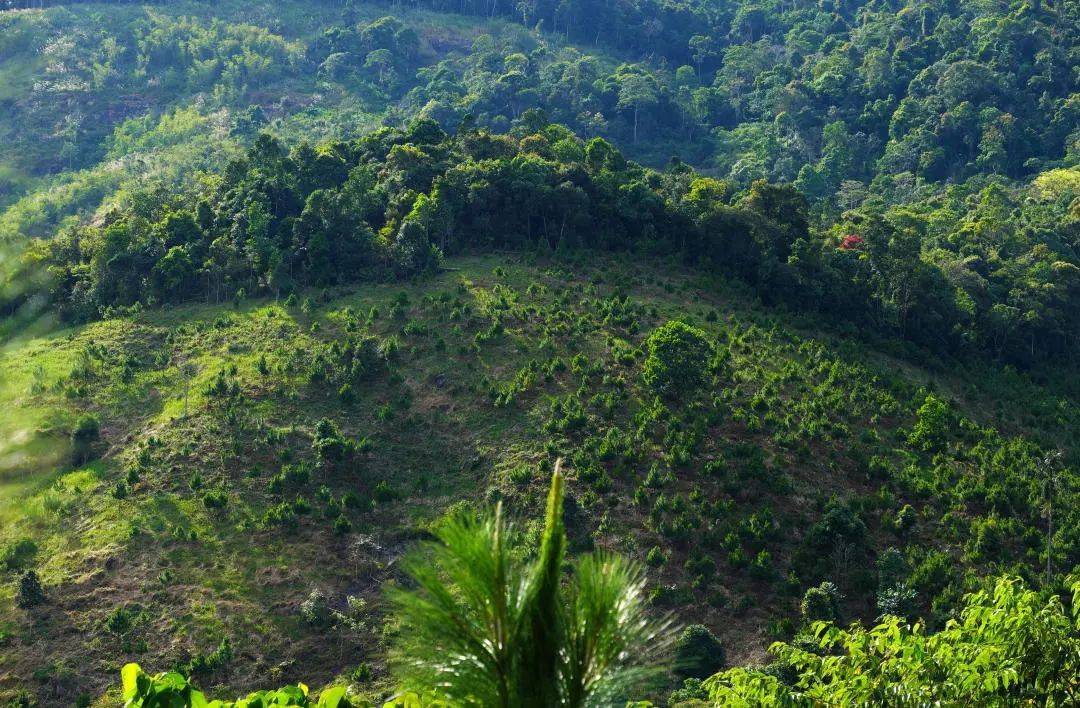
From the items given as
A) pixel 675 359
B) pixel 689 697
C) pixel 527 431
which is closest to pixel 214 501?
pixel 527 431

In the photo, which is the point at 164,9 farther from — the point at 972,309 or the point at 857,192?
the point at 972,309

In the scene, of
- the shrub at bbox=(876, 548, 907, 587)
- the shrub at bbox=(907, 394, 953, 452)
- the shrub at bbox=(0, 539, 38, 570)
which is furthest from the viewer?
the shrub at bbox=(907, 394, 953, 452)

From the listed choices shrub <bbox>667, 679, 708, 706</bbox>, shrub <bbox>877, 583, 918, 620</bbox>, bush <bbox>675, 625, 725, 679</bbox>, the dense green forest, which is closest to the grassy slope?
the dense green forest

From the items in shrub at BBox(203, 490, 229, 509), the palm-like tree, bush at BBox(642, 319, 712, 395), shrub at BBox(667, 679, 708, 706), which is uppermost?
the palm-like tree

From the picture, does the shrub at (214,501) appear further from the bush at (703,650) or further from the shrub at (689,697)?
the shrub at (689,697)

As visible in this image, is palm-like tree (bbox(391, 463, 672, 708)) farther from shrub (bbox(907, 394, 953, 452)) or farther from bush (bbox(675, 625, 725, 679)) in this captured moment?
shrub (bbox(907, 394, 953, 452))

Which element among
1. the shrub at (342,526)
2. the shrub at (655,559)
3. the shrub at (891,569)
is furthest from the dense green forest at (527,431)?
the shrub at (655,559)
